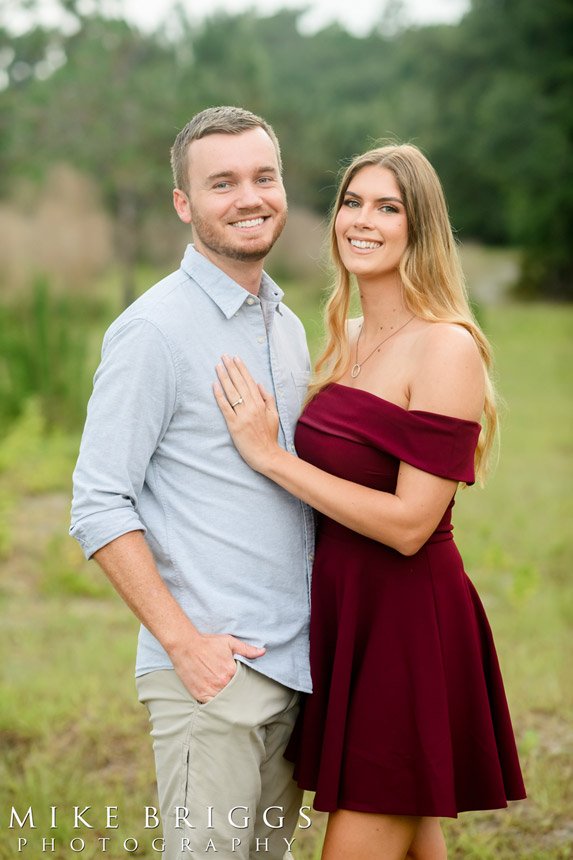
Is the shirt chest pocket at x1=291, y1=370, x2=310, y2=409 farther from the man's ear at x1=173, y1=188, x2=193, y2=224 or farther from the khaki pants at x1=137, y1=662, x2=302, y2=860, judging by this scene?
the khaki pants at x1=137, y1=662, x2=302, y2=860

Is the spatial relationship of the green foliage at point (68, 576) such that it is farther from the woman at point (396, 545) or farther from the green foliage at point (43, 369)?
the woman at point (396, 545)

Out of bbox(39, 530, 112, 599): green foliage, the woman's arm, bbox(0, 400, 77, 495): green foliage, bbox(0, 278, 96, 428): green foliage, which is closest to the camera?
the woman's arm

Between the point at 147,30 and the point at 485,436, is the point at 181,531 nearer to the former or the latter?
the point at 485,436

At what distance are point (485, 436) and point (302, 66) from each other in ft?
178

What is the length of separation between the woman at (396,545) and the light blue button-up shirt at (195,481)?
0.07 m

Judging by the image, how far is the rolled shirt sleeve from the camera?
2.33 m

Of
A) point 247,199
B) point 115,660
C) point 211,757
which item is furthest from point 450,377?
point 115,660

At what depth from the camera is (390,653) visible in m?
2.54

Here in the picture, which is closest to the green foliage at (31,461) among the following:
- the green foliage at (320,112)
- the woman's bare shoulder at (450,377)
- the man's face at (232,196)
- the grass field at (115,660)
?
the grass field at (115,660)

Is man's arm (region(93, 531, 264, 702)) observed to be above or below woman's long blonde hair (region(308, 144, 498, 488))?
below

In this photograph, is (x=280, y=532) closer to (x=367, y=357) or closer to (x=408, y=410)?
(x=408, y=410)

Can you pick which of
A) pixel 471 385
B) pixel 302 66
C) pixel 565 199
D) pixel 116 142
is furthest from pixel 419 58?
pixel 471 385

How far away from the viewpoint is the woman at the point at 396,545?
2.48 meters

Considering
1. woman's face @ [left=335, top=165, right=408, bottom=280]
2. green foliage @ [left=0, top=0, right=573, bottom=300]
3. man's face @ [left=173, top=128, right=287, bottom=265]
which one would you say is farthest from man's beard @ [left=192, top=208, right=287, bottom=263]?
green foliage @ [left=0, top=0, right=573, bottom=300]
